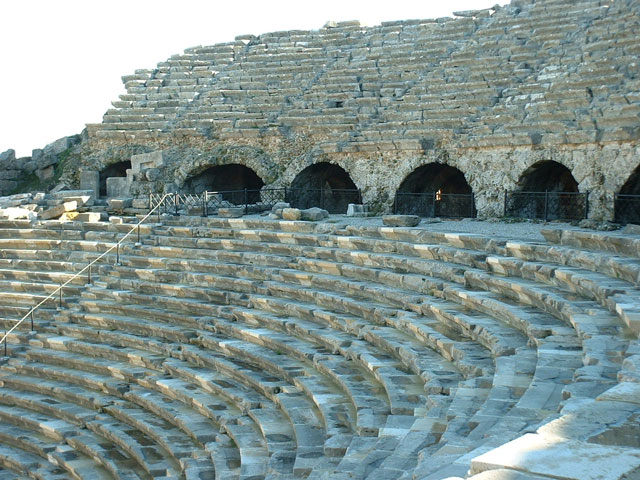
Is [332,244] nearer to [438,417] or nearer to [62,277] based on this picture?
[62,277]

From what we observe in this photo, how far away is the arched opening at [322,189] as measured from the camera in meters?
20.7

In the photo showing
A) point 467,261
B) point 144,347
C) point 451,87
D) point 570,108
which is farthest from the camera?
Answer: point 451,87

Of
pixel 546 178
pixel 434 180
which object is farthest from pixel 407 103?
pixel 546 178

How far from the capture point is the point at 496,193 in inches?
674

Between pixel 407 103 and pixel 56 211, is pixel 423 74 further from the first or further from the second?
pixel 56 211

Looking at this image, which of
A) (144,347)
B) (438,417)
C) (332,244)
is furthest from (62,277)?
(438,417)

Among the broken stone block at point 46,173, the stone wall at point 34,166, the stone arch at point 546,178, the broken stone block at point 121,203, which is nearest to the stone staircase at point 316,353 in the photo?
the broken stone block at point 121,203

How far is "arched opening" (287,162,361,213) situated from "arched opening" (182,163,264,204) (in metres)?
1.49

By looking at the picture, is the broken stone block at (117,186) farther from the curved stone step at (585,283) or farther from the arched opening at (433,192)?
the curved stone step at (585,283)

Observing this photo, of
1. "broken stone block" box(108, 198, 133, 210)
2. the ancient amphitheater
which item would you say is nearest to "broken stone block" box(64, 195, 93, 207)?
the ancient amphitheater

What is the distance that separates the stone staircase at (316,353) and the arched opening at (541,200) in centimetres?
411

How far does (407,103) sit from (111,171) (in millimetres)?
9069

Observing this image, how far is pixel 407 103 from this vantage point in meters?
19.7

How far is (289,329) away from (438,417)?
537 cm
